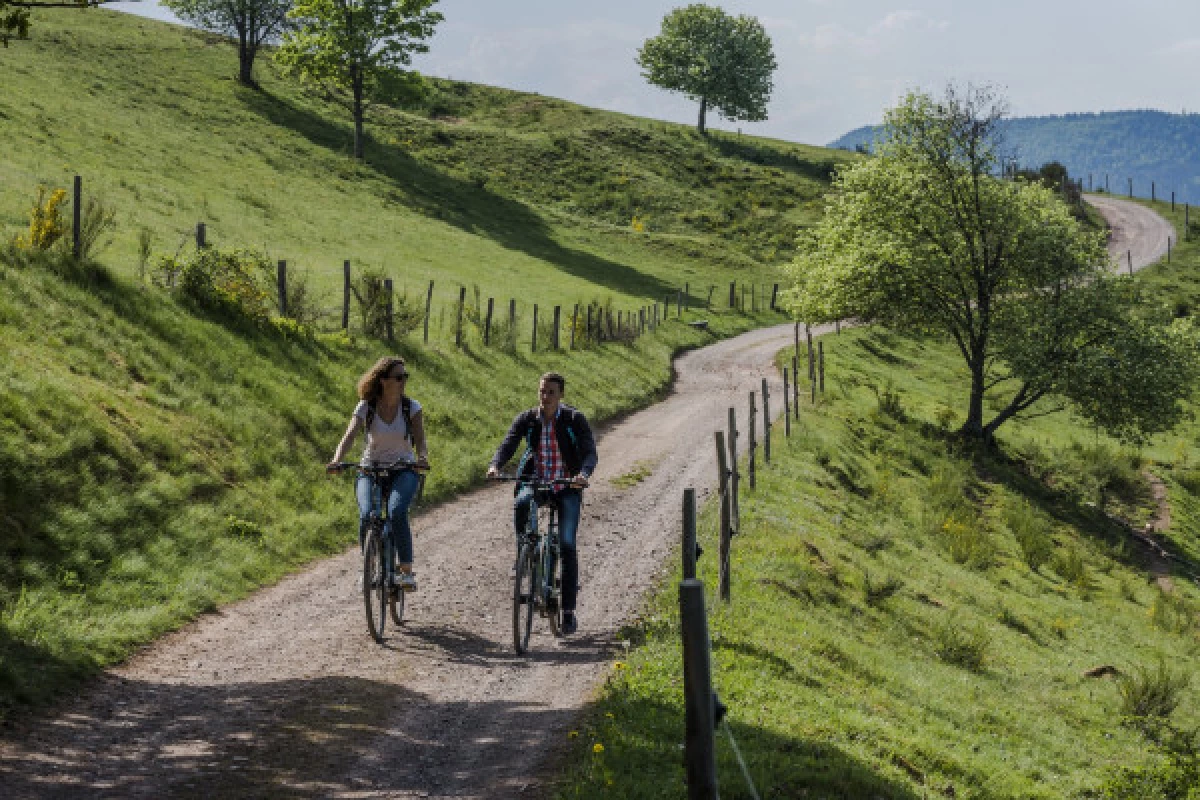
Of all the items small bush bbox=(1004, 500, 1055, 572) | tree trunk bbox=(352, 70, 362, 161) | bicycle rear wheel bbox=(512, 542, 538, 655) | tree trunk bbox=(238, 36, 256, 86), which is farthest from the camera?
tree trunk bbox=(238, 36, 256, 86)

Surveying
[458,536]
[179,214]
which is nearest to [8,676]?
[458,536]

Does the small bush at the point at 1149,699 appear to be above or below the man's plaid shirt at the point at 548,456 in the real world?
below

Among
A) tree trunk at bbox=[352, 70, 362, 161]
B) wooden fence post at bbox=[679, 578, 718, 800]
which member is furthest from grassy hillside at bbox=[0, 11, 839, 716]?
wooden fence post at bbox=[679, 578, 718, 800]

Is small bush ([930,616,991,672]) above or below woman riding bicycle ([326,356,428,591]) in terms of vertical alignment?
below

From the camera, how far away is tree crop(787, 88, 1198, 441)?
3238 cm

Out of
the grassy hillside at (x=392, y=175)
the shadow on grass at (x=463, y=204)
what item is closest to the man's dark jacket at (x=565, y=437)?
the grassy hillside at (x=392, y=175)

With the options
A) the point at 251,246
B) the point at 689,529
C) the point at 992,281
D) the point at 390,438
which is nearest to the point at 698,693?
the point at 689,529

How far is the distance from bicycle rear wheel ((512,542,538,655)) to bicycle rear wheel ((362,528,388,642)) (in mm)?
1438

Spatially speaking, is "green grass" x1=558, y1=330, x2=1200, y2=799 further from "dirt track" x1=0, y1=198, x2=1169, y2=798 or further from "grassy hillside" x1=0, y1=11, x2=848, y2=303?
"grassy hillside" x1=0, y1=11, x2=848, y2=303

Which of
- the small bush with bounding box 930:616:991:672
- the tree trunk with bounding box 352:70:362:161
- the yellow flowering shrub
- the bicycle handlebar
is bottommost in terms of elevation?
the small bush with bounding box 930:616:991:672

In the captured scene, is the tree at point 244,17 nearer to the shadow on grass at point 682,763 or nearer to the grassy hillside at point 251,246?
the grassy hillside at point 251,246

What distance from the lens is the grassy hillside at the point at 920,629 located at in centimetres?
876

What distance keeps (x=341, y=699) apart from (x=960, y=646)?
10.4 meters

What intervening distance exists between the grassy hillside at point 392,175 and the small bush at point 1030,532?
21.6m
